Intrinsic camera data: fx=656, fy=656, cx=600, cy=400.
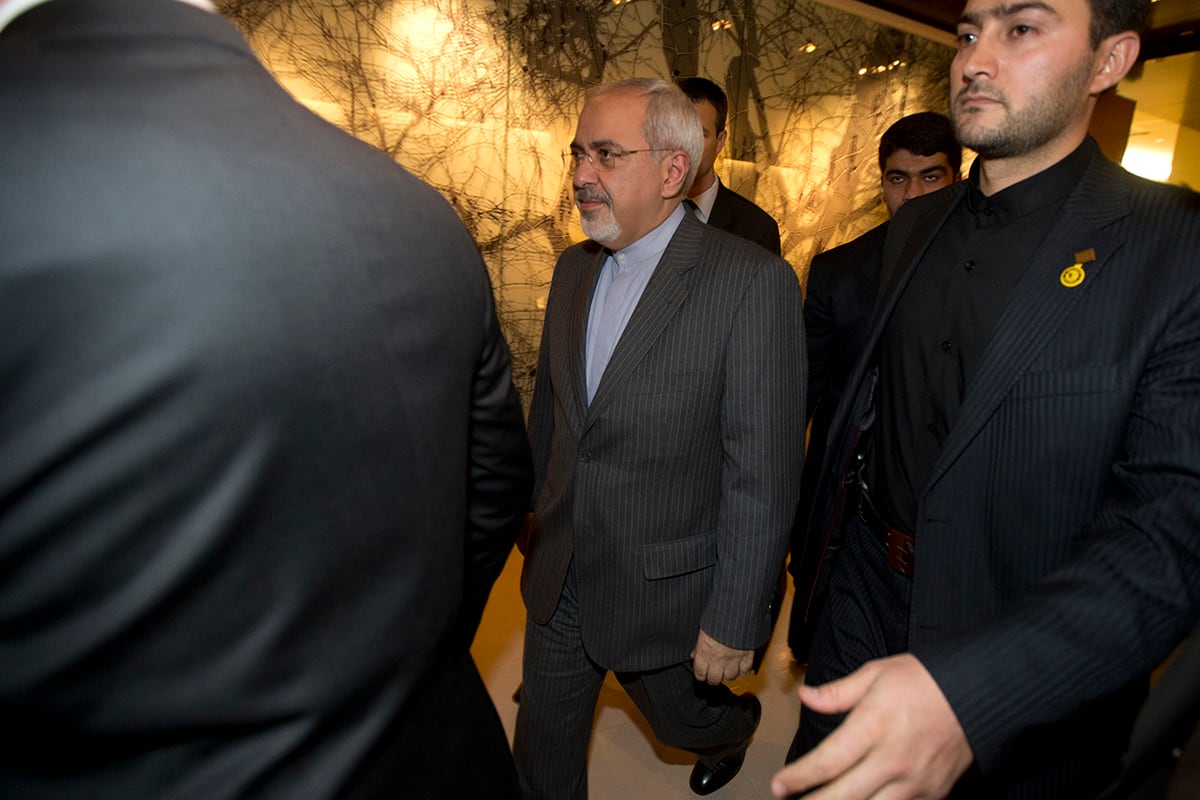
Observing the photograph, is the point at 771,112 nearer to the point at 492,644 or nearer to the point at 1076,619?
the point at 492,644

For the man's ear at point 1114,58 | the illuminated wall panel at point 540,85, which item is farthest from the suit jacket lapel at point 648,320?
the illuminated wall panel at point 540,85

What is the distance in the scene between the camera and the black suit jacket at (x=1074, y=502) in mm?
787

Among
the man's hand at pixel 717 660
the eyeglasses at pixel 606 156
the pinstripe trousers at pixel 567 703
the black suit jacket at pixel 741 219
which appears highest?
the eyeglasses at pixel 606 156

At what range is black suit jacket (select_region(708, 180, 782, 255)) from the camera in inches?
137

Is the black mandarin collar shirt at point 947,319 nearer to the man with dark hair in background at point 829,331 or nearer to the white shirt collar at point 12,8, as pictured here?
the man with dark hair in background at point 829,331

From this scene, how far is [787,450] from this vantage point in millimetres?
1532

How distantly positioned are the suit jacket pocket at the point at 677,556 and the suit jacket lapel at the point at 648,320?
0.35m

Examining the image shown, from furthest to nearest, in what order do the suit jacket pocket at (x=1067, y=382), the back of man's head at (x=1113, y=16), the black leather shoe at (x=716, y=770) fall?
the black leather shoe at (x=716, y=770), the back of man's head at (x=1113, y=16), the suit jacket pocket at (x=1067, y=382)

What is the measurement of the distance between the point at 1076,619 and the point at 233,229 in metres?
1.02

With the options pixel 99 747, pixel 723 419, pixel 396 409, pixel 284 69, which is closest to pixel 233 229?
pixel 396 409

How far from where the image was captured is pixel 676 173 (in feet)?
6.02

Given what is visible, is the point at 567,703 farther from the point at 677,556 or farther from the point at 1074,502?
the point at 1074,502

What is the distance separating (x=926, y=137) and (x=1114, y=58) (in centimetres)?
176

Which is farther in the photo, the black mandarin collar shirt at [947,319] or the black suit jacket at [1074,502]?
the black mandarin collar shirt at [947,319]
